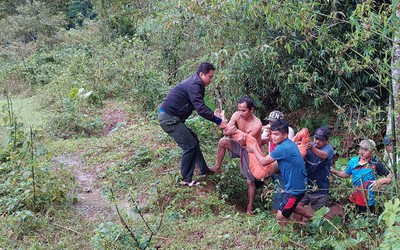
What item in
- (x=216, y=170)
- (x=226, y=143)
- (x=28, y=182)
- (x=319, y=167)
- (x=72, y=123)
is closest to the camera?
(x=319, y=167)

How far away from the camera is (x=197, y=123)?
6902 mm

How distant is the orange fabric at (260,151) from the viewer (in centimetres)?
451

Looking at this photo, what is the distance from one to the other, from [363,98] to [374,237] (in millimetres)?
3838

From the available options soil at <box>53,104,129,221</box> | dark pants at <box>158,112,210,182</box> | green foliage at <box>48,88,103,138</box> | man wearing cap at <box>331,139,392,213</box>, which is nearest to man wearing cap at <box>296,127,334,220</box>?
man wearing cap at <box>331,139,392,213</box>

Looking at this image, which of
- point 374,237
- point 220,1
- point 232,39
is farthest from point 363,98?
point 374,237

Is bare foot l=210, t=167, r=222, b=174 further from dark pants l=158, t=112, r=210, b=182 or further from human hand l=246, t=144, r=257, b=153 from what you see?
human hand l=246, t=144, r=257, b=153

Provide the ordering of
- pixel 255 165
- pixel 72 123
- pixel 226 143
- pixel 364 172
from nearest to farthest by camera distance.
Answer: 1. pixel 364 172
2. pixel 255 165
3. pixel 226 143
4. pixel 72 123

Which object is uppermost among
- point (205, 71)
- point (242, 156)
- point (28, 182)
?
point (205, 71)

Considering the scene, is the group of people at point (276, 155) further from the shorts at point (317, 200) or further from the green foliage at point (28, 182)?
the green foliage at point (28, 182)

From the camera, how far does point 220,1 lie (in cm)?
541

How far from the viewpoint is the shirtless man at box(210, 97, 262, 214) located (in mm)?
4947

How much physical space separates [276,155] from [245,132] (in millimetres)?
1045

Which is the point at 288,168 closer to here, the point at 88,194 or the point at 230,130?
the point at 230,130

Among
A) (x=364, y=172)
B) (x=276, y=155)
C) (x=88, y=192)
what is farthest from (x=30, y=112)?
(x=364, y=172)
